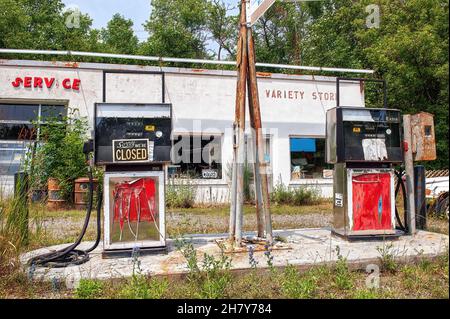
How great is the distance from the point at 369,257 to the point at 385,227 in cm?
117

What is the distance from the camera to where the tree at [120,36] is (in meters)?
33.3

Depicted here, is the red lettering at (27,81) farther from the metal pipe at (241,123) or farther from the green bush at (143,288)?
the green bush at (143,288)

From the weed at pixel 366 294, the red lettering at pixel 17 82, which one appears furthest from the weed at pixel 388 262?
the red lettering at pixel 17 82

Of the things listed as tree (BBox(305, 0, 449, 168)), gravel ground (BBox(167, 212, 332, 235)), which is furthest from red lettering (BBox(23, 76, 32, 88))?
tree (BBox(305, 0, 449, 168))

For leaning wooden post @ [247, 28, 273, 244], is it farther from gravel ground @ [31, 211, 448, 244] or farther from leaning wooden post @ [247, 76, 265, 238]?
gravel ground @ [31, 211, 448, 244]

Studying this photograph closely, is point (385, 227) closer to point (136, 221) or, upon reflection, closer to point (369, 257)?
point (369, 257)

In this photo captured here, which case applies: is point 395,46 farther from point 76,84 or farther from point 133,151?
point 133,151

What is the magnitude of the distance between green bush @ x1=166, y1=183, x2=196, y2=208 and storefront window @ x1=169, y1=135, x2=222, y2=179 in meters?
0.84

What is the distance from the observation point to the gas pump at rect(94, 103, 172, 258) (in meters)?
5.00

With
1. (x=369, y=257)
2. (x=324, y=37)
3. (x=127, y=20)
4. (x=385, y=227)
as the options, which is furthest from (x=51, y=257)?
(x=127, y=20)

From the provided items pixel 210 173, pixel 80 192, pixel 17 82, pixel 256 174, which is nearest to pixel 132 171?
pixel 256 174

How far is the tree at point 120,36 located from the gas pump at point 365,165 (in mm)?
29263

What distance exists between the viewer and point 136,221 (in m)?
5.10

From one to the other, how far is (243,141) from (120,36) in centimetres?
3116
